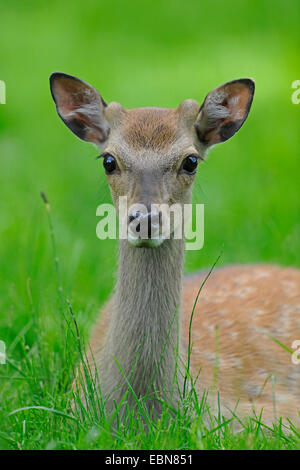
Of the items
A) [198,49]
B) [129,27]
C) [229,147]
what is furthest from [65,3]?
[229,147]

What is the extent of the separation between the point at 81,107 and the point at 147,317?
118 cm

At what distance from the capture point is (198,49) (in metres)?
14.9

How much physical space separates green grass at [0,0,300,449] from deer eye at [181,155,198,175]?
0.56 metres

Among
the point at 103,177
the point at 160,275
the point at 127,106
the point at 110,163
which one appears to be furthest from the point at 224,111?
the point at 127,106

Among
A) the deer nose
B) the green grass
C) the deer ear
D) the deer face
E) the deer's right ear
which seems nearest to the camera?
the deer nose

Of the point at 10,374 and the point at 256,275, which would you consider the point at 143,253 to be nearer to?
the point at 10,374

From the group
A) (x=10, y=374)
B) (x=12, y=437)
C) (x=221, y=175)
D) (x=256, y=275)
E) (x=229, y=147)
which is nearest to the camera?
(x=12, y=437)

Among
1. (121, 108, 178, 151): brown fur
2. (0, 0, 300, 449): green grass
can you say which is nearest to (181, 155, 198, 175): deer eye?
(121, 108, 178, 151): brown fur

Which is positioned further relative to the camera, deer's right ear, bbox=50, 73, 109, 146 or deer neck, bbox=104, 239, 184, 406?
deer's right ear, bbox=50, 73, 109, 146

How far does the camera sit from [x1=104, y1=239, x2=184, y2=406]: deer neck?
4.07m

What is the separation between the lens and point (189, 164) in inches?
160

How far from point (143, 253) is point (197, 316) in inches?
45.1

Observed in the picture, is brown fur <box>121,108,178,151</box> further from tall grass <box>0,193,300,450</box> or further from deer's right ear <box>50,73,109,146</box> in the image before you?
tall grass <box>0,193,300,450</box>

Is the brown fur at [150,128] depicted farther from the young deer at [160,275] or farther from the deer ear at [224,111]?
the deer ear at [224,111]
